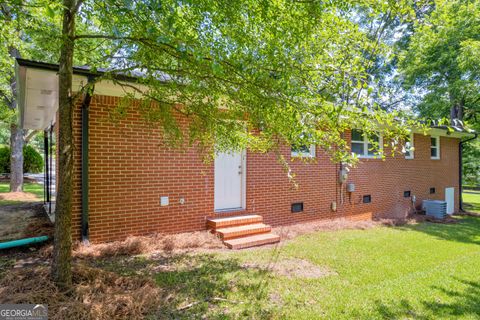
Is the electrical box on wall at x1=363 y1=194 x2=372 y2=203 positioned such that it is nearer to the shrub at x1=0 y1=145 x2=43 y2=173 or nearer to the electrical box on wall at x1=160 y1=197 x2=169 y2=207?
the electrical box on wall at x1=160 y1=197 x2=169 y2=207

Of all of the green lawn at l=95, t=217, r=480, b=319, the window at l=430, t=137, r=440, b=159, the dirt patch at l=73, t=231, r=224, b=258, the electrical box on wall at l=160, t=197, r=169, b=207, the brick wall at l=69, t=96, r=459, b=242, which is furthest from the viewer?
the window at l=430, t=137, r=440, b=159

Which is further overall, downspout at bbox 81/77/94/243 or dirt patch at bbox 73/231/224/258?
downspout at bbox 81/77/94/243

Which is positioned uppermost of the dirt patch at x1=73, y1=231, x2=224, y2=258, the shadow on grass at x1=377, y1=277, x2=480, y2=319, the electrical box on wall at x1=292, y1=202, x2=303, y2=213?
the electrical box on wall at x1=292, y1=202, x2=303, y2=213

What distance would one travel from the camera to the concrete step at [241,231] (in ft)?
19.2

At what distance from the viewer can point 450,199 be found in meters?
12.9

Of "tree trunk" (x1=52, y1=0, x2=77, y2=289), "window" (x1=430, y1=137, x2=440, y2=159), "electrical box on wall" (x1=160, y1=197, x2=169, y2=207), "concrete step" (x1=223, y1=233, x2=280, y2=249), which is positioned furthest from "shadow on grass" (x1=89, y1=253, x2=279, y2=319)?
"window" (x1=430, y1=137, x2=440, y2=159)

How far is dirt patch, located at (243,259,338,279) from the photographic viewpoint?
435 cm

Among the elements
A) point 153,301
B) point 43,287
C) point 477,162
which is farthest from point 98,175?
point 477,162

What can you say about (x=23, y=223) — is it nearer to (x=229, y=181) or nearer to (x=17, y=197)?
(x=229, y=181)

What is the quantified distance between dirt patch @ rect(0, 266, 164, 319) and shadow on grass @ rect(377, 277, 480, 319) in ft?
8.75

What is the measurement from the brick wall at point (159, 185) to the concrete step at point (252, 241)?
0.88 meters

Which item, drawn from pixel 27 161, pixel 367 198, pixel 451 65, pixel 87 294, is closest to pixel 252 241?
pixel 87 294

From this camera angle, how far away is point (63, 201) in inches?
127

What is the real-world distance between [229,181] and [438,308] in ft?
14.6
